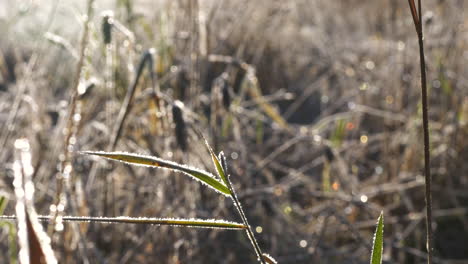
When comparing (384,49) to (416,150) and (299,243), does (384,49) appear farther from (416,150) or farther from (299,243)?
(299,243)

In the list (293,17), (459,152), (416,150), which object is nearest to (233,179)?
(416,150)

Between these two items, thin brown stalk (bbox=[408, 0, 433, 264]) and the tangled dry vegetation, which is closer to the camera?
thin brown stalk (bbox=[408, 0, 433, 264])

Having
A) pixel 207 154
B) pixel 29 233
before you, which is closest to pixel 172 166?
pixel 29 233

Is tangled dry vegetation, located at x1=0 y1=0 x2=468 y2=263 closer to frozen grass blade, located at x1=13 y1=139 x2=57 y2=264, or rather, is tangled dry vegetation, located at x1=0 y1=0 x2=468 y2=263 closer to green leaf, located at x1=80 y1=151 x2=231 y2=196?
green leaf, located at x1=80 y1=151 x2=231 y2=196

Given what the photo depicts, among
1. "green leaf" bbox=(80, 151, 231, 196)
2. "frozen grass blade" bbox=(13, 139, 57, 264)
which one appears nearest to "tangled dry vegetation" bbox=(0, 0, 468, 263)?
"green leaf" bbox=(80, 151, 231, 196)

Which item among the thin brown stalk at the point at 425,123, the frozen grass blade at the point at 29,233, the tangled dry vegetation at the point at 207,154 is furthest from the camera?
the tangled dry vegetation at the point at 207,154

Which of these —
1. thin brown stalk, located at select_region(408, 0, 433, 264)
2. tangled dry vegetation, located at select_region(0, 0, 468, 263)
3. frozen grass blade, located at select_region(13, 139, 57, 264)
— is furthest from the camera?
tangled dry vegetation, located at select_region(0, 0, 468, 263)

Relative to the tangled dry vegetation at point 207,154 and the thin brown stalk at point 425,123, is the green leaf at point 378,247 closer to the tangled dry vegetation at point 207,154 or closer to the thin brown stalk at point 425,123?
the thin brown stalk at point 425,123

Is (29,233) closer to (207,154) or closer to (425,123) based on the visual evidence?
(425,123)

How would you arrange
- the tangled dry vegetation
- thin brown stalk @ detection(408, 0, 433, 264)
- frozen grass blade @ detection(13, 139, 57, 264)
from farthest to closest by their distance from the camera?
the tangled dry vegetation < thin brown stalk @ detection(408, 0, 433, 264) < frozen grass blade @ detection(13, 139, 57, 264)

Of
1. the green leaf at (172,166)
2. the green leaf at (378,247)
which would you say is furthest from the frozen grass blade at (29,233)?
the green leaf at (378,247)

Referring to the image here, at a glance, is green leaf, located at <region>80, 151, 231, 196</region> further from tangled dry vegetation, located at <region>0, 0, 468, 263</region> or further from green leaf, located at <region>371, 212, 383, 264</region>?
tangled dry vegetation, located at <region>0, 0, 468, 263</region>

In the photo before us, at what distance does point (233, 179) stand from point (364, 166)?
687 mm

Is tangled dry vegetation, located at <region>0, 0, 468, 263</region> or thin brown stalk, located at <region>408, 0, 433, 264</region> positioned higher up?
thin brown stalk, located at <region>408, 0, 433, 264</region>
